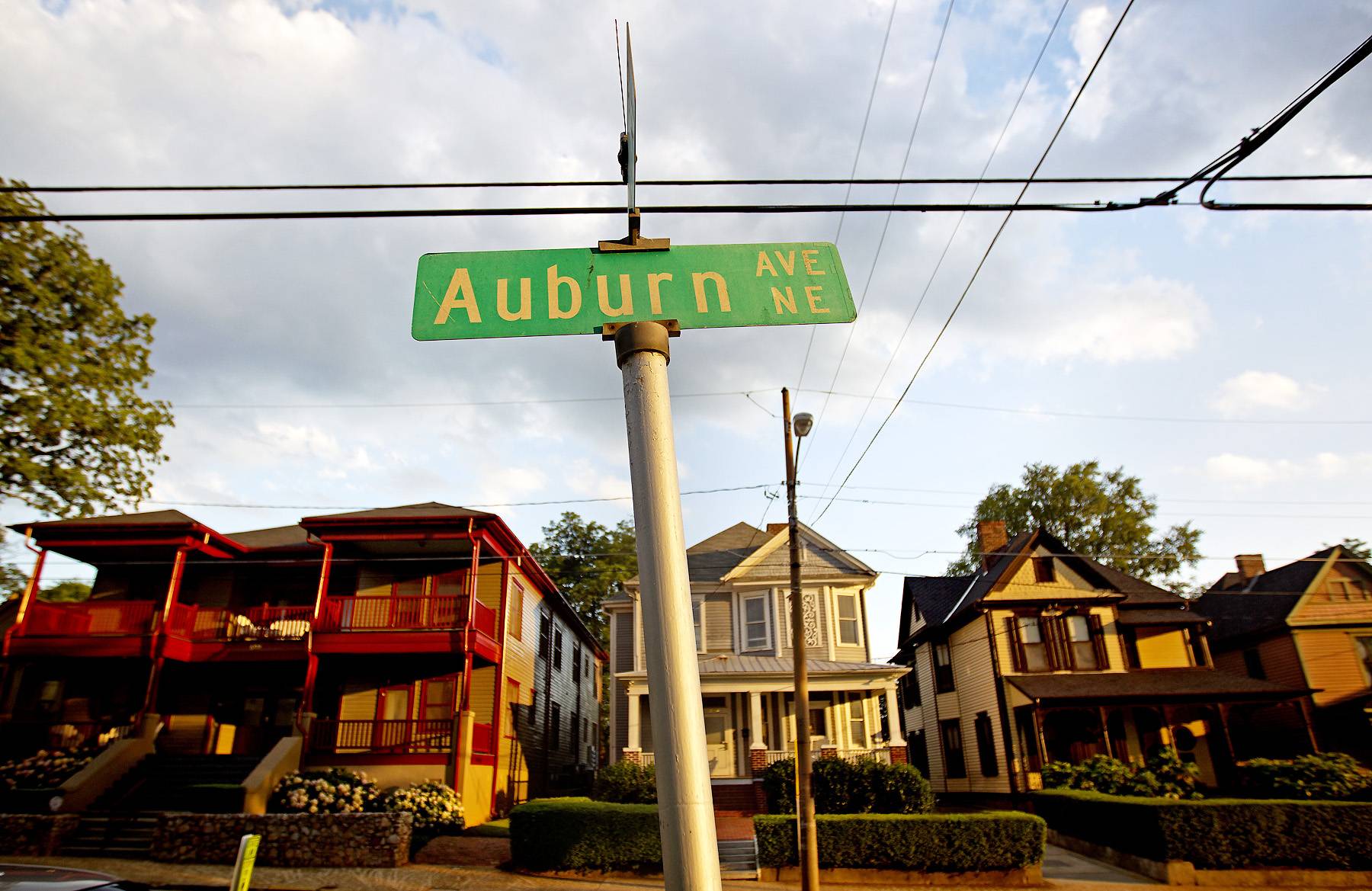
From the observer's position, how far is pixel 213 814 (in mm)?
15461

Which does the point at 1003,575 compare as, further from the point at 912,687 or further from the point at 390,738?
the point at 390,738

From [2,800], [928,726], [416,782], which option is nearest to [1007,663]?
[928,726]

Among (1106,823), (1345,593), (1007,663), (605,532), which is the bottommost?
(1106,823)

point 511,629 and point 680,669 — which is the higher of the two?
point 511,629

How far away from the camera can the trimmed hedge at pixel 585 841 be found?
1504 centimetres

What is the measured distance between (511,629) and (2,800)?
12693 millimetres

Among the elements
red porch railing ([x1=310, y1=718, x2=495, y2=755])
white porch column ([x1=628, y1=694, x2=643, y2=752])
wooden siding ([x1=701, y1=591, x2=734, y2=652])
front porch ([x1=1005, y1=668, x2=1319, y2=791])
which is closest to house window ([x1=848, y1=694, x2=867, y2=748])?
wooden siding ([x1=701, y1=591, x2=734, y2=652])

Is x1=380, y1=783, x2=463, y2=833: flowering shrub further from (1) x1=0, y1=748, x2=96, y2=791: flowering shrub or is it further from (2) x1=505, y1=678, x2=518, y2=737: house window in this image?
(1) x1=0, y1=748, x2=96, y2=791: flowering shrub

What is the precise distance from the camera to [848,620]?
28.4 meters

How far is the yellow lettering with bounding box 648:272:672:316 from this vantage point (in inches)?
119

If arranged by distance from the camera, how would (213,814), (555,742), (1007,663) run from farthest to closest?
(555,742)
(1007,663)
(213,814)

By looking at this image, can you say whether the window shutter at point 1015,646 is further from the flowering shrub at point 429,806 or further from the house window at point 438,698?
the flowering shrub at point 429,806

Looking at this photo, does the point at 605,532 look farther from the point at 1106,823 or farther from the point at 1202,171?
the point at 1202,171

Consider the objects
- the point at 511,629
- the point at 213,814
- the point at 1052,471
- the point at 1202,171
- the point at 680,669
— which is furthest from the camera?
the point at 1052,471
